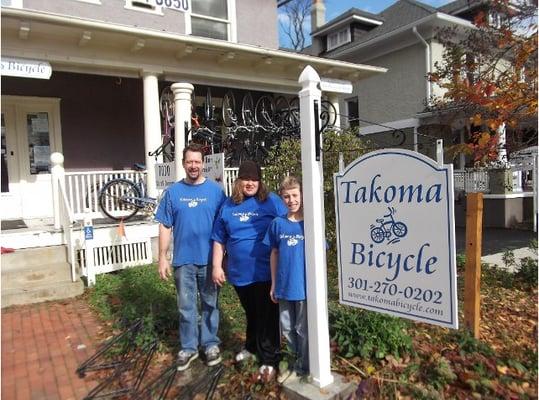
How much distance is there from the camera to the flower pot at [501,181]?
12703 millimetres

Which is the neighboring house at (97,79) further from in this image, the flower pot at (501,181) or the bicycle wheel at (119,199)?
the flower pot at (501,181)

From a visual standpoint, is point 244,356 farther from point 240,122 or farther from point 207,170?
point 240,122

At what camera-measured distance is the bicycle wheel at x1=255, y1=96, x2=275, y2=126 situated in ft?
32.2

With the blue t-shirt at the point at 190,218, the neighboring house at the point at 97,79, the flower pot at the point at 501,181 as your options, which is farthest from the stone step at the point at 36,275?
the flower pot at the point at 501,181

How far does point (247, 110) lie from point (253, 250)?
6.87m

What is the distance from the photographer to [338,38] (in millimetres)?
20422

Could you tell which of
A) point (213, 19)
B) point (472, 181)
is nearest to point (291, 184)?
Answer: point (213, 19)

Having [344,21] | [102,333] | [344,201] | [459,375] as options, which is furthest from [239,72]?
[344,21]

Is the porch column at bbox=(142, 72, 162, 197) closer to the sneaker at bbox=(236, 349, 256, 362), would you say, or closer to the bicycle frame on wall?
the bicycle frame on wall

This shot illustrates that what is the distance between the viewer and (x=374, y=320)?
3416 mm

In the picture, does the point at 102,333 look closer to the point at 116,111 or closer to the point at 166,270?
the point at 166,270

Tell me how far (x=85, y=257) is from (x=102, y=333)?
202 centimetres

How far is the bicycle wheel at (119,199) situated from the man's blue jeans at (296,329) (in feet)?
15.1

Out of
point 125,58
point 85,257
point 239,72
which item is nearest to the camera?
point 85,257
